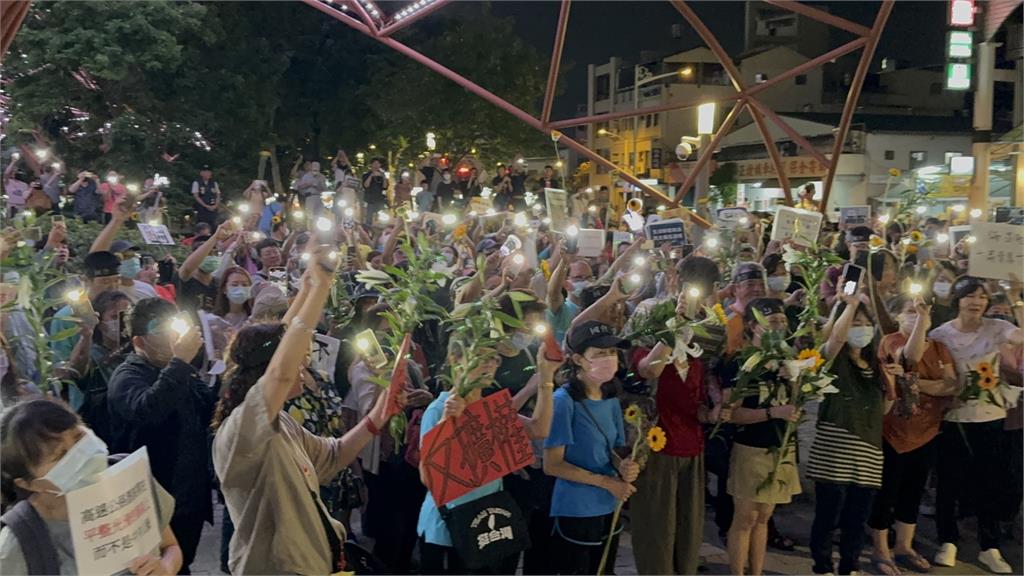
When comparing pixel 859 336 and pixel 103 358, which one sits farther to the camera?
pixel 859 336

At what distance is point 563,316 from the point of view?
720 centimetres

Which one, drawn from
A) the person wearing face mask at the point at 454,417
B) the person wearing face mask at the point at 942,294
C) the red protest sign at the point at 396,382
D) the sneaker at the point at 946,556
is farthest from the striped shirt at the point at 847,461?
the red protest sign at the point at 396,382

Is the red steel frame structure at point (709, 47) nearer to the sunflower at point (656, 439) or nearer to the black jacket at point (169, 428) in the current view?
the black jacket at point (169, 428)

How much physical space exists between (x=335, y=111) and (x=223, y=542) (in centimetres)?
2349

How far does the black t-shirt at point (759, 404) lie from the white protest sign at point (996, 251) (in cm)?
185

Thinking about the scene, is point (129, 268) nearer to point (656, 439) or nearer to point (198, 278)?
point (198, 278)

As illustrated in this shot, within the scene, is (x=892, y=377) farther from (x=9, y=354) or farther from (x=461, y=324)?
(x=9, y=354)

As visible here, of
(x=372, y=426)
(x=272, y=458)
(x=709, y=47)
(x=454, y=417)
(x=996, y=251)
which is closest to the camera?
(x=272, y=458)

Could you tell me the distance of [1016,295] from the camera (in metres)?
7.25

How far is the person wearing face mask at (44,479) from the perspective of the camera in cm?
302

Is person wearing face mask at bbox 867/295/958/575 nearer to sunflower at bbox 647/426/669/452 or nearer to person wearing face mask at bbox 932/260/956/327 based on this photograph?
person wearing face mask at bbox 932/260/956/327

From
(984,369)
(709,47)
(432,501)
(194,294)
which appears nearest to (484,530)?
(432,501)

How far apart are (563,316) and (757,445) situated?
6.14 ft

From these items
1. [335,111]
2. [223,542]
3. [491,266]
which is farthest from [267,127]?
[223,542]
